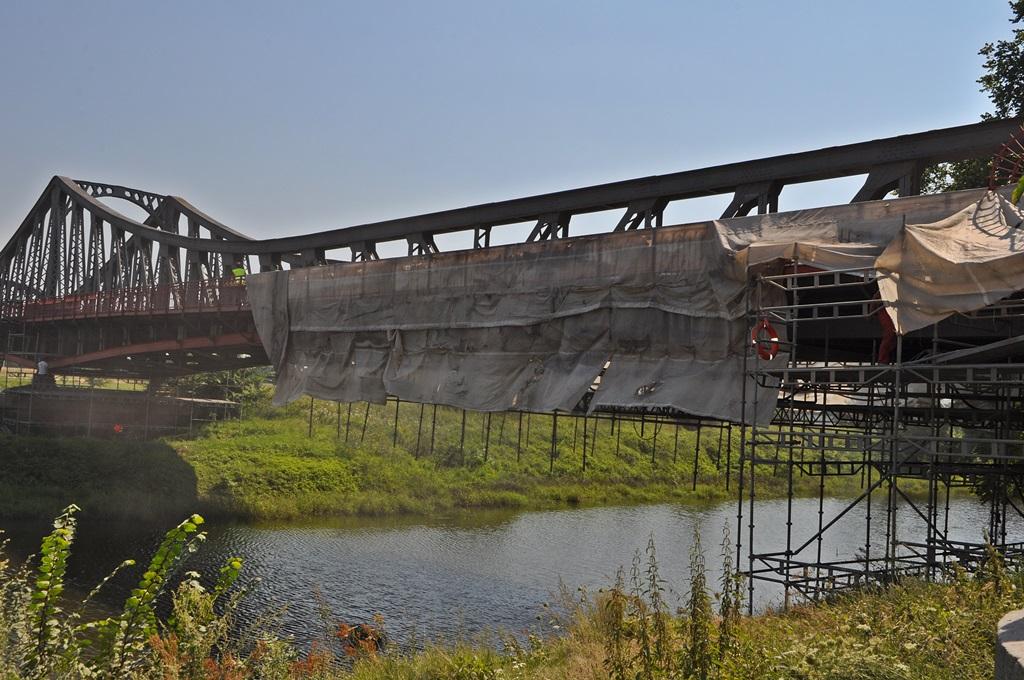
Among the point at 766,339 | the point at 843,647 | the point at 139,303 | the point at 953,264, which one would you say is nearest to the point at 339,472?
the point at 139,303

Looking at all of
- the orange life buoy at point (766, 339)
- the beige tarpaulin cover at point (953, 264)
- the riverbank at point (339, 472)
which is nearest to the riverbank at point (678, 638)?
the beige tarpaulin cover at point (953, 264)

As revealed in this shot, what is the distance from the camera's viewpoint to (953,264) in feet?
38.9

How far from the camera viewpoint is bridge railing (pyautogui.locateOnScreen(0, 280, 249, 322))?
28.7 meters

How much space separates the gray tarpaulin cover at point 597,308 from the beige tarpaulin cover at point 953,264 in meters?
0.02

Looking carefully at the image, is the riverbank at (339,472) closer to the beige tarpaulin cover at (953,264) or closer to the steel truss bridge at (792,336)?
the steel truss bridge at (792,336)

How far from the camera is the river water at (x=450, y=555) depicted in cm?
2073

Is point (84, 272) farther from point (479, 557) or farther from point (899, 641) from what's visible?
point (899, 641)

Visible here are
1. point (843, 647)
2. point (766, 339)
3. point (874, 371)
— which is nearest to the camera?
point (843, 647)

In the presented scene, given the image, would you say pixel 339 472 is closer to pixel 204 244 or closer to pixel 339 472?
pixel 339 472

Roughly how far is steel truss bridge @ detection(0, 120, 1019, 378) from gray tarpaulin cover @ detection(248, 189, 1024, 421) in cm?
145

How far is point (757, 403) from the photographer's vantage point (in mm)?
14047

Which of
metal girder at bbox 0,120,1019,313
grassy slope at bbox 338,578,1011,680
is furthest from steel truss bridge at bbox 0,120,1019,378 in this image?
grassy slope at bbox 338,578,1011,680

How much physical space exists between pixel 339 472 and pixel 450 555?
11626 mm

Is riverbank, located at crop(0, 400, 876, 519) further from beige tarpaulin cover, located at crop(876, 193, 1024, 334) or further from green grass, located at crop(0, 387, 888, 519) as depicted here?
beige tarpaulin cover, located at crop(876, 193, 1024, 334)
